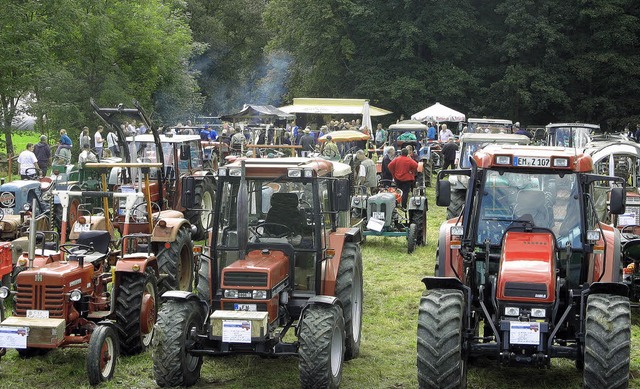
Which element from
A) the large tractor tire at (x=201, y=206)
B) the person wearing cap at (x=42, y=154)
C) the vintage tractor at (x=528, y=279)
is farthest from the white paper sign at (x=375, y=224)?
the person wearing cap at (x=42, y=154)

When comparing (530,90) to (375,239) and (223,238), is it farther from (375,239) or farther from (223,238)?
(223,238)

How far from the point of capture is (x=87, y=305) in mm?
8930

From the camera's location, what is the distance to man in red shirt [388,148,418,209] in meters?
18.1

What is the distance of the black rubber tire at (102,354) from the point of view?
27.0 feet

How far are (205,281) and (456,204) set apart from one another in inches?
307

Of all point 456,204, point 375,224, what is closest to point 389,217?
point 375,224

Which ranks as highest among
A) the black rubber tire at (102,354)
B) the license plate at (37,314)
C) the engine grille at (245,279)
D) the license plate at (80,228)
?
the license plate at (80,228)

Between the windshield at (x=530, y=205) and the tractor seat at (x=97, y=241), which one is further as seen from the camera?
the tractor seat at (x=97, y=241)

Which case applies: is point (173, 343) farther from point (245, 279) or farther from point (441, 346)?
point (441, 346)

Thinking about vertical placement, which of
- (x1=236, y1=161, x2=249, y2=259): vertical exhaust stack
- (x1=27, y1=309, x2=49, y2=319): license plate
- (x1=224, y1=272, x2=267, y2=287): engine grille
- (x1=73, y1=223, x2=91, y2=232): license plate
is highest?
(x1=236, y1=161, x2=249, y2=259): vertical exhaust stack

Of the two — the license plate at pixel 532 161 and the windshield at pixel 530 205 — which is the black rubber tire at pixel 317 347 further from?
the license plate at pixel 532 161

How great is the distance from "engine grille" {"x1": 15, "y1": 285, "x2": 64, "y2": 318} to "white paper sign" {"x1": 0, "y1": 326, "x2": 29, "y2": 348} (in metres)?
0.40

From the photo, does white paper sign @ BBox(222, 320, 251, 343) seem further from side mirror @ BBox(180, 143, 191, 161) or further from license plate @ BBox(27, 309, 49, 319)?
side mirror @ BBox(180, 143, 191, 161)

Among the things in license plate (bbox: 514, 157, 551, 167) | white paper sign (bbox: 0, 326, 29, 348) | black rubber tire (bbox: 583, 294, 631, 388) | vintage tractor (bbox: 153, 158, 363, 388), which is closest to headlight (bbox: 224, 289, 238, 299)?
vintage tractor (bbox: 153, 158, 363, 388)
